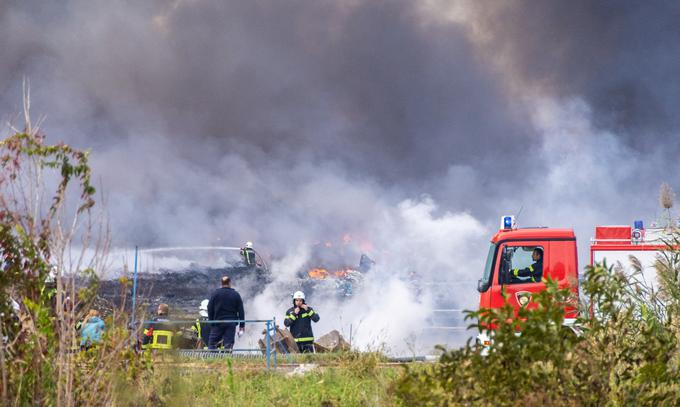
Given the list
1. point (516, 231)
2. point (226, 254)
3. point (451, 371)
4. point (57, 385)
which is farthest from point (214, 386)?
point (226, 254)

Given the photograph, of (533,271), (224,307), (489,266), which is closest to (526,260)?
(533,271)

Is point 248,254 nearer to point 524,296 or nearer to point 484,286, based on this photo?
point 484,286

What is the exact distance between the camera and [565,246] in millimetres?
13016

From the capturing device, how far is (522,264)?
511 inches

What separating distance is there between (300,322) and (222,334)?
4.93ft

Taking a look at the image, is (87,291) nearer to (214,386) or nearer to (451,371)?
(451,371)

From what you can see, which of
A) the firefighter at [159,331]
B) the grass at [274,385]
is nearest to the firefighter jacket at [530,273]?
Answer: the grass at [274,385]

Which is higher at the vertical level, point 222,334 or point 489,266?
point 489,266

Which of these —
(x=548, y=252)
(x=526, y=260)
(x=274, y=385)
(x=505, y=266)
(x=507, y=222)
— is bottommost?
(x=274, y=385)

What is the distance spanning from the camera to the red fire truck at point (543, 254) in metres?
12.8

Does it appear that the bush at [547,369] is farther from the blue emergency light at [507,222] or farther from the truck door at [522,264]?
the blue emergency light at [507,222]

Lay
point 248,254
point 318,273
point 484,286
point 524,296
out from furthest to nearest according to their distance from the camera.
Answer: point 318,273 → point 248,254 → point 484,286 → point 524,296

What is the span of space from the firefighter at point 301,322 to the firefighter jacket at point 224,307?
1.02m

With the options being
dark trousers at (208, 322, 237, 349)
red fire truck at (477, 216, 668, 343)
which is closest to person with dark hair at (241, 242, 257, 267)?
dark trousers at (208, 322, 237, 349)
